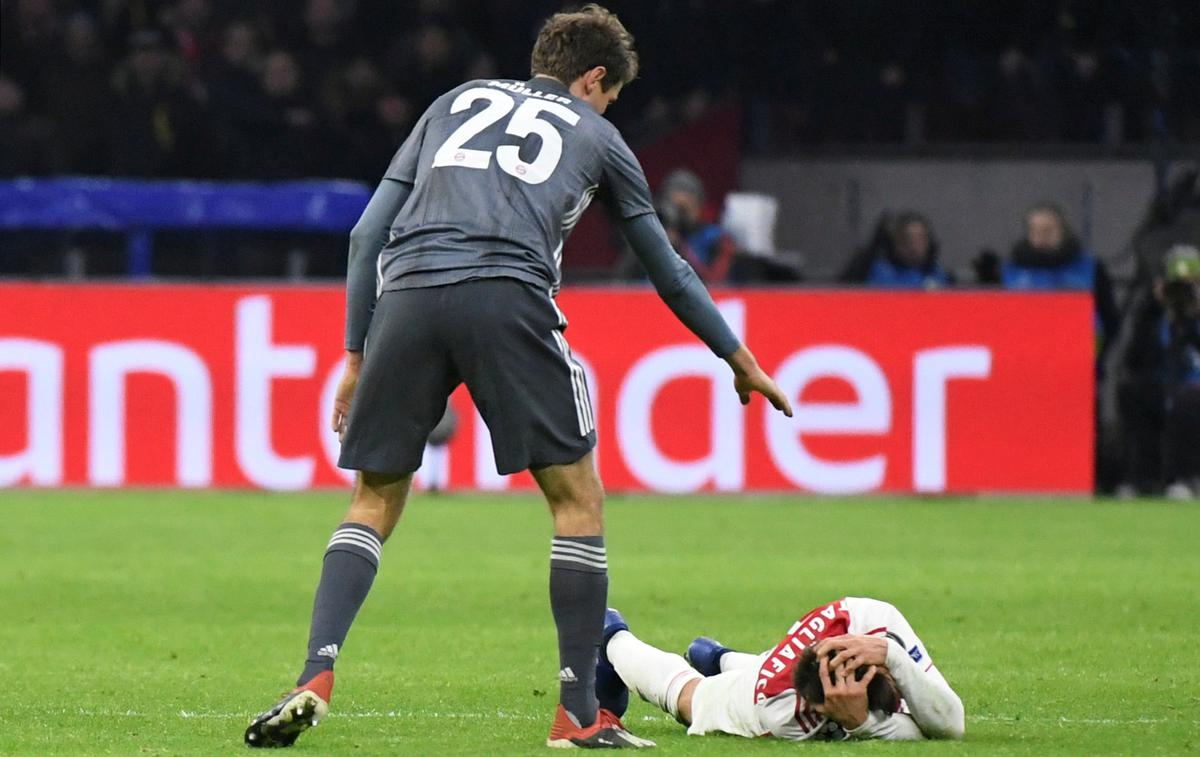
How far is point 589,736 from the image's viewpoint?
5.45m

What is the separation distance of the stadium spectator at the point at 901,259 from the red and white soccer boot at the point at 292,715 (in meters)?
10.1

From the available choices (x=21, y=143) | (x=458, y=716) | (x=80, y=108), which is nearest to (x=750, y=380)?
(x=458, y=716)

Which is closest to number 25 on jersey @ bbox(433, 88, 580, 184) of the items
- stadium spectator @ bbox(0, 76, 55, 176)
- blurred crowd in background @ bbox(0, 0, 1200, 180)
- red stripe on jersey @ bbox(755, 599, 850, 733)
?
red stripe on jersey @ bbox(755, 599, 850, 733)

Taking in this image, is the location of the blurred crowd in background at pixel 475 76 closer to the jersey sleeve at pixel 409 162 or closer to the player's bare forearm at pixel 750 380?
the jersey sleeve at pixel 409 162

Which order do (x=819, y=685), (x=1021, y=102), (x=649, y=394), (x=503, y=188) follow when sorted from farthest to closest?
(x=1021, y=102)
(x=649, y=394)
(x=503, y=188)
(x=819, y=685)

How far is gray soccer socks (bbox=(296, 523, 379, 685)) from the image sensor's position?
5453 millimetres

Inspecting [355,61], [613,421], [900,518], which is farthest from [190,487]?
[355,61]

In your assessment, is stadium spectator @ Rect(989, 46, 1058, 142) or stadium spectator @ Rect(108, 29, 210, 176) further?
stadium spectator @ Rect(989, 46, 1058, 142)

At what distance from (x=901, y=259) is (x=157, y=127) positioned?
6266 mm

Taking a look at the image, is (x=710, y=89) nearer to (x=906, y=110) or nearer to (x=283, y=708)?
(x=906, y=110)

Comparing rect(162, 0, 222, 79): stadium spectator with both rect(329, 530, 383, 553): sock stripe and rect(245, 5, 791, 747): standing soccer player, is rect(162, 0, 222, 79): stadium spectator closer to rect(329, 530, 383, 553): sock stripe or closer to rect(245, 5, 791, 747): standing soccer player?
rect(245, 5, 791, 747): standing soccer player

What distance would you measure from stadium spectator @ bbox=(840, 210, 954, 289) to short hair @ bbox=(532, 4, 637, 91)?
30.9 ft

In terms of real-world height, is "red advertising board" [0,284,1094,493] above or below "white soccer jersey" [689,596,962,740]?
above

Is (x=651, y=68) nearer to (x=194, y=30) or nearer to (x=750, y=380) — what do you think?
(x=194, y=30)
